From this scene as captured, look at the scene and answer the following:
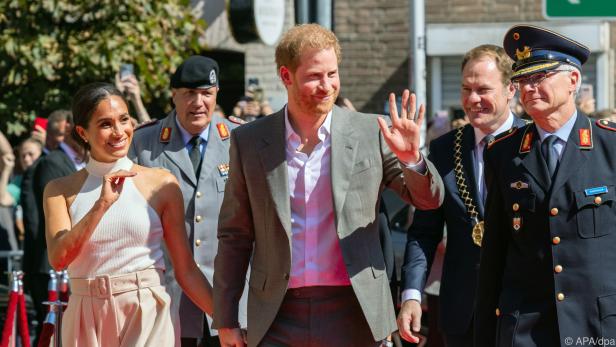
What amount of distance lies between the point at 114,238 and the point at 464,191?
1708 mm

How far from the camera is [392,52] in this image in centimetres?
1823

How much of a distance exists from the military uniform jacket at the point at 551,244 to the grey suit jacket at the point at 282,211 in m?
0.32

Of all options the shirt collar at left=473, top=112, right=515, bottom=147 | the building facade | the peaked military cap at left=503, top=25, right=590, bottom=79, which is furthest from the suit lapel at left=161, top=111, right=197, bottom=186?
the building facade

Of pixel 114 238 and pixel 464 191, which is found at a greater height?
pixel 464 191

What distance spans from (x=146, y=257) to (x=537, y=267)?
1.88 m

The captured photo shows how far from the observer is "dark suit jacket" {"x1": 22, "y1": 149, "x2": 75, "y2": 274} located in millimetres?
10469

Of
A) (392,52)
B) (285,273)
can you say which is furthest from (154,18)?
(285,273)

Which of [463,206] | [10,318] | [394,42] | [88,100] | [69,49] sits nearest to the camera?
[88,100]

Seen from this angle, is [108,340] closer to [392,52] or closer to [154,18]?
[154,18]

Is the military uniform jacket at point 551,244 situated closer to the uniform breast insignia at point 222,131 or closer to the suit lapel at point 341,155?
the suit lapel at point 341,155

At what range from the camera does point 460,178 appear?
21.2ft

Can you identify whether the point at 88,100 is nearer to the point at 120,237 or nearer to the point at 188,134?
the point at 120,237

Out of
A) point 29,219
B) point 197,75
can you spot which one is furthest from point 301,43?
point 29,219

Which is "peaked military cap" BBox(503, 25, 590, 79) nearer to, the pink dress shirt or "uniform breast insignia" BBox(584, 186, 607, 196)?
"uniform breast insignia" BBox(584, 186, 607, 196)
